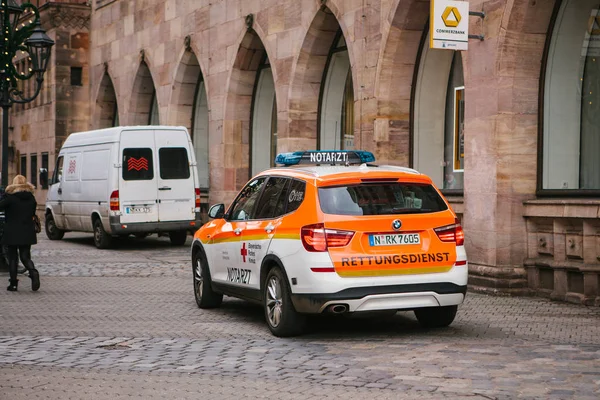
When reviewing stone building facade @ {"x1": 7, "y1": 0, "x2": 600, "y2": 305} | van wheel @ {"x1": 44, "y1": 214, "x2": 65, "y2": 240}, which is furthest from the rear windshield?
van wheel @ {"x1": 44, "y1": 214, "x2": 65, "y2": 240}

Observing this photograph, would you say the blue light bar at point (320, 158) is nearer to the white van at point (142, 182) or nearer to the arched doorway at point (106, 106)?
the white van at point (142, 182)

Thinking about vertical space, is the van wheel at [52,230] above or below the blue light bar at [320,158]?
below

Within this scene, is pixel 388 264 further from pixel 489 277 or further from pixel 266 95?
pixel 266 95

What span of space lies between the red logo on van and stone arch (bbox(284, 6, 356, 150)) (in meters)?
2.82

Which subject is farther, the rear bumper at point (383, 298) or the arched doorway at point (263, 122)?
the arched doorway at point (263, 122)

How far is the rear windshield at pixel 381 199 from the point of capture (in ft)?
33.3

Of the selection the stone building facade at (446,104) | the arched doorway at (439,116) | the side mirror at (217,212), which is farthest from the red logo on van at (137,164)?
the side mirror at (217,212)

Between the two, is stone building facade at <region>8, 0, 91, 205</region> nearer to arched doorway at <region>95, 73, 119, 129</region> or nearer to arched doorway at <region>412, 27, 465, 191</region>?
arched doorway at <region>95, 73, 119, 129</region>

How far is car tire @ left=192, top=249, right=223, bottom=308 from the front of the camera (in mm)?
12688

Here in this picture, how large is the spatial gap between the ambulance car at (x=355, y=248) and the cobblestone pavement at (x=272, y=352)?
0.34 m

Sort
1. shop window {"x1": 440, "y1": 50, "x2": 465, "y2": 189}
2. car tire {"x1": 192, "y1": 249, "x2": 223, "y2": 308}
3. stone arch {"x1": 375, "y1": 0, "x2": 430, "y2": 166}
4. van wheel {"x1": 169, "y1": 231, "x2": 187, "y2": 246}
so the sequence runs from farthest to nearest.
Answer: van wheel {"x1": 169, "y1": 231, "x2": 187, "y2": 246} → stone arch {"x1": 375, "y1": 0, "x2": 430, "y2": 166} → shop window {"x1": 440, "y1": 50, "x2": 465, "y2": 189} → car tire {"x1": 192, "y1": 249, "x2": 223, "y2": 308}

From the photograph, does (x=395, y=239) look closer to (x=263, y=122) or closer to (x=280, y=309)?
(x=280, y=309)

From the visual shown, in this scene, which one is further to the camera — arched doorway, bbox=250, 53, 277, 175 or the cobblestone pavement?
arched doorway, bbox=250, 53, 277, 175

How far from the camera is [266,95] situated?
25.5m
